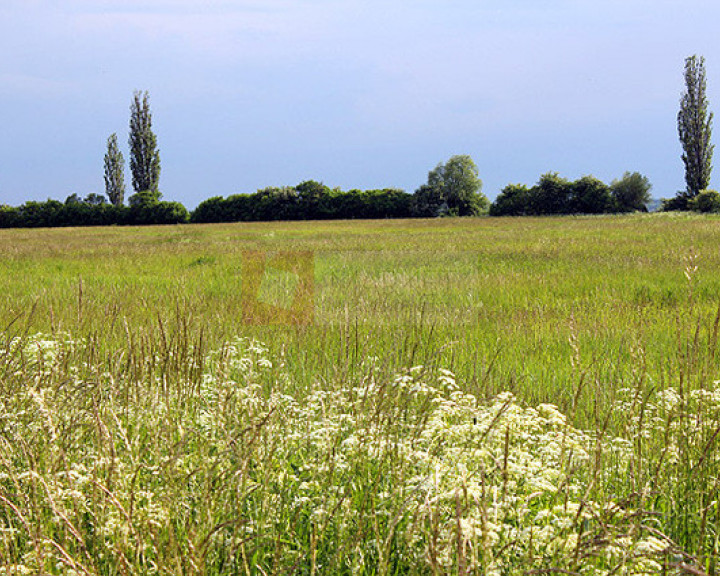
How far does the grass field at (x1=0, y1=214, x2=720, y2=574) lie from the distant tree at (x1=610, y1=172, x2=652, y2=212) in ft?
186

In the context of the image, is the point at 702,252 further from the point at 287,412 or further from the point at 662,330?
the point at 287,412

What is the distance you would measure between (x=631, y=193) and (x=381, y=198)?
2658 centimetres

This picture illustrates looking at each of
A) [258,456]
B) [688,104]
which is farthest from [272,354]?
[688,104]

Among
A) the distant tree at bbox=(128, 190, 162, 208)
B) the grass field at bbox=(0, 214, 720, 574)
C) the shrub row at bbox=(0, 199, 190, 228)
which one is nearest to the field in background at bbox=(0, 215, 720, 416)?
the grass field at bbox=(0, 214, 720, 574)

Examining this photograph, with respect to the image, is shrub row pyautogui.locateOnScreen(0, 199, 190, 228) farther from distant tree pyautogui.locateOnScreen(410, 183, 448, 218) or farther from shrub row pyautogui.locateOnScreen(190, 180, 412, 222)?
distant tree pyautogui.locateOnScreen(410, 183, 448, 218)

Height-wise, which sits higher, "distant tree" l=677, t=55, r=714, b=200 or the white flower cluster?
"distant tree" l=677, t=55, r=714, b=200

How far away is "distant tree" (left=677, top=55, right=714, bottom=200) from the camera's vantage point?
198ft

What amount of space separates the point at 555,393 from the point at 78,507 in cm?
353

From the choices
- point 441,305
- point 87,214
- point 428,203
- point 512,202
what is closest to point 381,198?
point 428,203

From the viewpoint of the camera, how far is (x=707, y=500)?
8.27 feet

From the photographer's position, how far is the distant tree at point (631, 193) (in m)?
62.4

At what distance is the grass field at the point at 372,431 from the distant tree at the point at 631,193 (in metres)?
56.7

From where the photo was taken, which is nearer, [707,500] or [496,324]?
[707,500]

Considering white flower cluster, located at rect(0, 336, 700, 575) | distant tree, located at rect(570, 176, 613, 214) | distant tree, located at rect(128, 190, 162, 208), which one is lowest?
white flower cluster, located at rect(0, 336, 700, 575)
